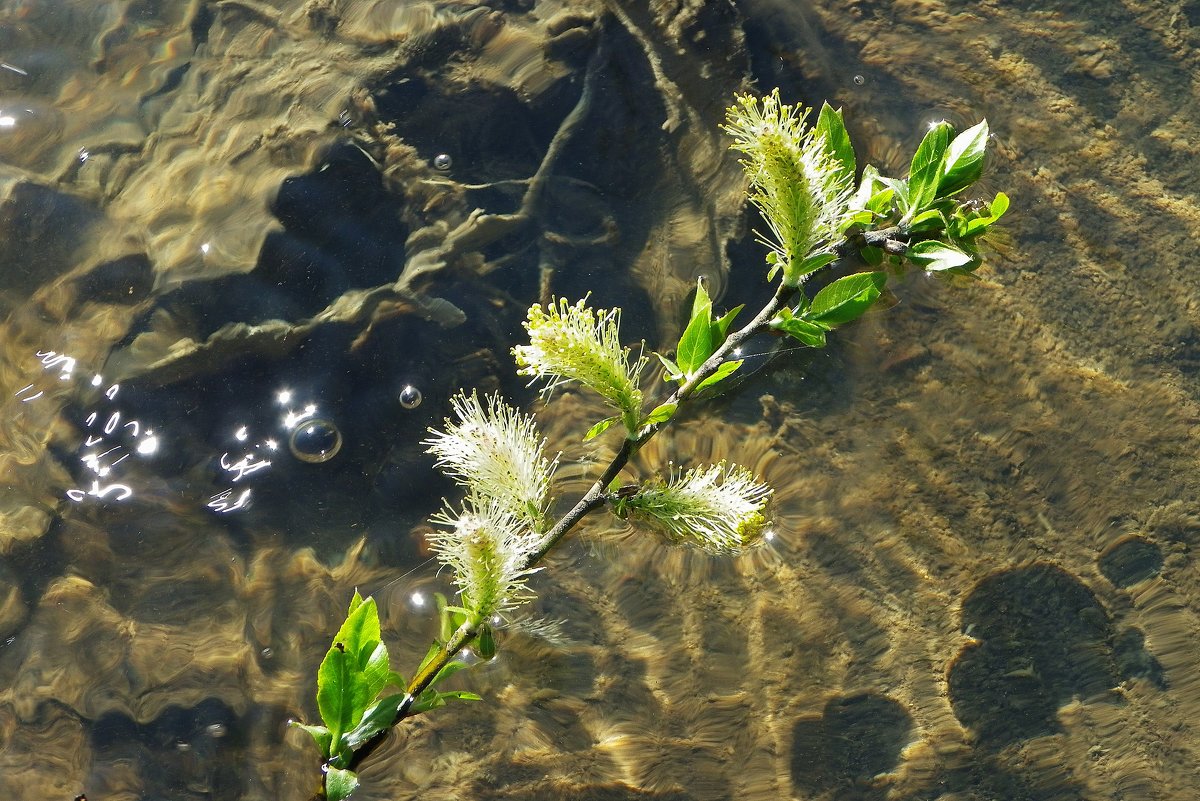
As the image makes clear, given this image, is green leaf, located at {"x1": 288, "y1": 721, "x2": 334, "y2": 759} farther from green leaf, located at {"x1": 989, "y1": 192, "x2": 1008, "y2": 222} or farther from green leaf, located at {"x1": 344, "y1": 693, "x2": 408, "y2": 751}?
green leaf, located at {"x1": 989, "y1": 192, "x2": 1008, "y2": 222}

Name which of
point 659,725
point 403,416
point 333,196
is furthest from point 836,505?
point 333,196

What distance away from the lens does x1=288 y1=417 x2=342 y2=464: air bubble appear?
2.54 meters

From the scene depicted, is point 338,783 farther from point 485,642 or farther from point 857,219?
point 857,219

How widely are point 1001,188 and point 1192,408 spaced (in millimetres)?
751

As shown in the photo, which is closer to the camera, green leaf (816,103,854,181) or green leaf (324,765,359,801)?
green leaf (324,765,359,801)

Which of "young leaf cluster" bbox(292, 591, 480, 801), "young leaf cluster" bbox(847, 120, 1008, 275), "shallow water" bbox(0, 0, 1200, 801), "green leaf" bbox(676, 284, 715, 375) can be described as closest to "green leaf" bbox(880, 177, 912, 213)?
"young leaf cluster" bbox(847, 120, 1008, 275)

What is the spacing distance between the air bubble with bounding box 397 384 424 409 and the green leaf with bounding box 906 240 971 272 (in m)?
1.26

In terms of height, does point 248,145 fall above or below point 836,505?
above

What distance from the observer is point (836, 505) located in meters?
2.52

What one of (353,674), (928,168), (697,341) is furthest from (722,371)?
(353,674)

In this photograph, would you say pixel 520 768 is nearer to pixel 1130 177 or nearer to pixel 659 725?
pixel 659 725

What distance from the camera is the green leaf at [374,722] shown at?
208cm

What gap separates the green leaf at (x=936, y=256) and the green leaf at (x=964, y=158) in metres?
0.15

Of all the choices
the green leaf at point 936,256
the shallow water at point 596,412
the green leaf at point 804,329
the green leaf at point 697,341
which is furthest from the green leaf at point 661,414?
the green leaf at point 936,256
